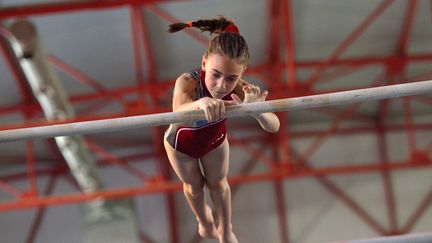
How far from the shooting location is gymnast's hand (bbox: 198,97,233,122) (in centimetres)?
346

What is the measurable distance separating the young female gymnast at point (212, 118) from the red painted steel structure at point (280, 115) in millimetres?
3715

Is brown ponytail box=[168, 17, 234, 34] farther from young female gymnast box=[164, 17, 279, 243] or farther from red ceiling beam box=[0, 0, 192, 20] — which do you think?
red ceiling beam box=[0, 0, 192, 20]

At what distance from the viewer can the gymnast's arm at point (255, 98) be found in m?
3.69

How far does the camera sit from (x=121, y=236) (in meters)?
9.75

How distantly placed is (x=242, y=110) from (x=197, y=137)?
1.54 ft

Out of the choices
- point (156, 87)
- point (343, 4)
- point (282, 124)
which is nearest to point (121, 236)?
point (156, 87)

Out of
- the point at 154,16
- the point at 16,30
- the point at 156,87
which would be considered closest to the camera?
the point at 16,30

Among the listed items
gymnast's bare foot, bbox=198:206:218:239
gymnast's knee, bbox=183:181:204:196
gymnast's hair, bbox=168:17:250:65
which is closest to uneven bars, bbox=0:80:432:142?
gymnast's hair, bbox=168:17:250:65

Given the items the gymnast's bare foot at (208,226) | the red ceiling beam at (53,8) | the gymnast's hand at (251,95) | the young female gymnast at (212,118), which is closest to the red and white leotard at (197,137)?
the young female gymnast at (212,118)

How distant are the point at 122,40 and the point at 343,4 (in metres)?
2.97

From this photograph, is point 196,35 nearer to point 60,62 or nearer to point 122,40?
point 122,40

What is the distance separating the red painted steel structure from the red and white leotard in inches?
148

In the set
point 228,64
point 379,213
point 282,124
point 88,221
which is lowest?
point 379,213

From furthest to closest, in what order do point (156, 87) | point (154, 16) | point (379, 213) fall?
point (379, 213)
point (156, 87)
point (154, 16)
